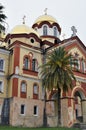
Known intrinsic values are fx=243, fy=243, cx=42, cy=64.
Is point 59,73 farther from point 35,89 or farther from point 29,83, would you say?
point 35,89

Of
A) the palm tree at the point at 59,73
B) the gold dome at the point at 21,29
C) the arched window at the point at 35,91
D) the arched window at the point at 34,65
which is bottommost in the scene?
the arched window at the point at 35,91

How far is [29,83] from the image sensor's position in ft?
132

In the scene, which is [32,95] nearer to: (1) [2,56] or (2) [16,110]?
(2) [16,110]

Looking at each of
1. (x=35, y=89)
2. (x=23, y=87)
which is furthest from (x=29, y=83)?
(x=35, y=89)

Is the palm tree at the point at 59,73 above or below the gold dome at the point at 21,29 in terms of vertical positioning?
below

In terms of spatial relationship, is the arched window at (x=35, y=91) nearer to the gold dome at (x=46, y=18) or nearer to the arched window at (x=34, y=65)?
the arched window at (x=34, y=65)

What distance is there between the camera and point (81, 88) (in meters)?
43.4

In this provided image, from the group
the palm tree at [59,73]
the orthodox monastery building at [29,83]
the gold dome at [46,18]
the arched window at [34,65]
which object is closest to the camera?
the palm tree at [59,73]

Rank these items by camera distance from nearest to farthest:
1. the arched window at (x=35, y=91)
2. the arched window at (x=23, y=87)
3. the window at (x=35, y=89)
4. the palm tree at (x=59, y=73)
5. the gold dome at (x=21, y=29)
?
Result: 1. the palm tree at (x=59, y=73)
2. the arched window at (x=23, y=87)
3. the arched window at (x=35, y=91)
4. the window at (x=35, y=89)
5. the gold dome at (x=21, y=29)

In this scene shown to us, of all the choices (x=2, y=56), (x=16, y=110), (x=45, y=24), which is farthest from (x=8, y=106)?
(x=45, y=24)

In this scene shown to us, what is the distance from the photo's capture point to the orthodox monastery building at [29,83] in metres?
37.8

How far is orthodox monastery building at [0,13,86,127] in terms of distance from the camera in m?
37.8

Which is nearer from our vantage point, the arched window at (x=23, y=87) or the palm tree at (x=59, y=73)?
the palm tree at (x=59, y=73)

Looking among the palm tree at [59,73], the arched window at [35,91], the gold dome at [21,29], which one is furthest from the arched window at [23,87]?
the gold dome at [21,29]
